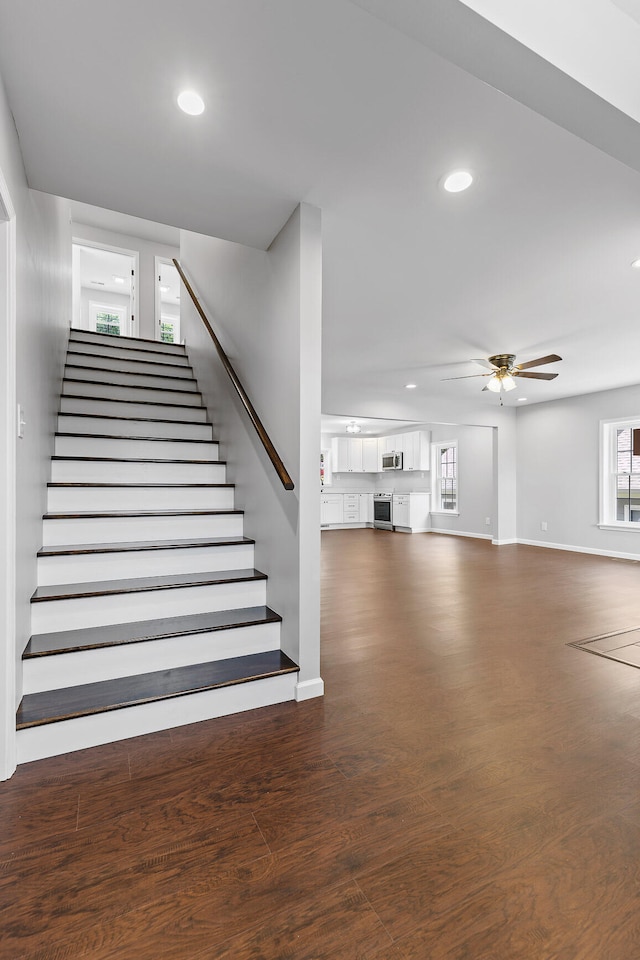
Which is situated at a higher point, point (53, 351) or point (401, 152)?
A: point (401, 152)

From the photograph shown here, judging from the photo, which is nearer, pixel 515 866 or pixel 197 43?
pixel 515 866

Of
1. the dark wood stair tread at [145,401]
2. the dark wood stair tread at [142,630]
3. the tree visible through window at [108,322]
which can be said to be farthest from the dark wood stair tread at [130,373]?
the tree visible through window at [108,322]

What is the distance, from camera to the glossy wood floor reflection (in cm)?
110

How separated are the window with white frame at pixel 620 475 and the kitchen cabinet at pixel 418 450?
3.74m

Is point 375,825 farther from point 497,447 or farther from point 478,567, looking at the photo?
→ point 497,447

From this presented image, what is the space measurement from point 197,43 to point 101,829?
2504 mm

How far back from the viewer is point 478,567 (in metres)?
5.92

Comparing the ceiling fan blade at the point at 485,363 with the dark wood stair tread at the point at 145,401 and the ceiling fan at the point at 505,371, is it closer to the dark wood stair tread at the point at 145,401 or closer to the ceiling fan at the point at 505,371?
the ceiling fan at the point at 505,371

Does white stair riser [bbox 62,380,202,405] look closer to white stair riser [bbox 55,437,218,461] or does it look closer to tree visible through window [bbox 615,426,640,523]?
white stair riser [bbox 55,437,218,461]

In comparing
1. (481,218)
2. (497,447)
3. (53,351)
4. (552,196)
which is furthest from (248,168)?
(497,447)

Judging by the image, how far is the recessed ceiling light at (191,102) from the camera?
65.7 inches

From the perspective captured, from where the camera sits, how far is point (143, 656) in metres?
2.15

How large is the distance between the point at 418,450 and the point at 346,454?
1.89 m

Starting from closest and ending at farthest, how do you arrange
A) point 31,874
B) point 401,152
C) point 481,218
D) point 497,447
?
1. point 31,874
2. point 401,152
3. point 481,218
4. point 497,447
